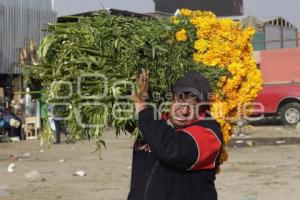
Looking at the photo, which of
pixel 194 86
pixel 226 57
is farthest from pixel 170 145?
pixel 226 57

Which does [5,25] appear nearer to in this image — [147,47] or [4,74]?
[4,74]

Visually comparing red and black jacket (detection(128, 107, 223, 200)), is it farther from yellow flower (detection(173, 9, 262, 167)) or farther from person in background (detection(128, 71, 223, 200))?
yellow flower (detection(173, 9, 262, 167))

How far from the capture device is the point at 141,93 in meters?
3.68

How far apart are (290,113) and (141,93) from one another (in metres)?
19.3

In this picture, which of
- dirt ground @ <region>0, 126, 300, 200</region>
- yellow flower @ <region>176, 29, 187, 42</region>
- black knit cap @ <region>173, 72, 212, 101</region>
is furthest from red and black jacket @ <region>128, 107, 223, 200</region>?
dirt ground @ <region>0, 126, 300, 200</region>

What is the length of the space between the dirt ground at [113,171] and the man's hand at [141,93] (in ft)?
7.86

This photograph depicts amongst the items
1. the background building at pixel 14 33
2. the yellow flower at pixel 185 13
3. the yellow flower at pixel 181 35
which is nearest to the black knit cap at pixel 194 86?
the yellow flower at pixel 181 35

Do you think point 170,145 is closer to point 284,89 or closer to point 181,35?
point 181,35

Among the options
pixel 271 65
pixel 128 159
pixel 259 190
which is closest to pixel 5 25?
pixel 271 65

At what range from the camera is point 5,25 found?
2544 centimetres

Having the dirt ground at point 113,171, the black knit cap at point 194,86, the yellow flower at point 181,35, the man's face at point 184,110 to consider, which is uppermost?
the yellow flower at point 181,35

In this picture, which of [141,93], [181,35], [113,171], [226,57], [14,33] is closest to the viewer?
[141,93]

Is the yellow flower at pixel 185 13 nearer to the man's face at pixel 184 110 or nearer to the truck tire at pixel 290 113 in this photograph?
the man's face at pixel 184 110

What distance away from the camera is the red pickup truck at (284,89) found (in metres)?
22.2
